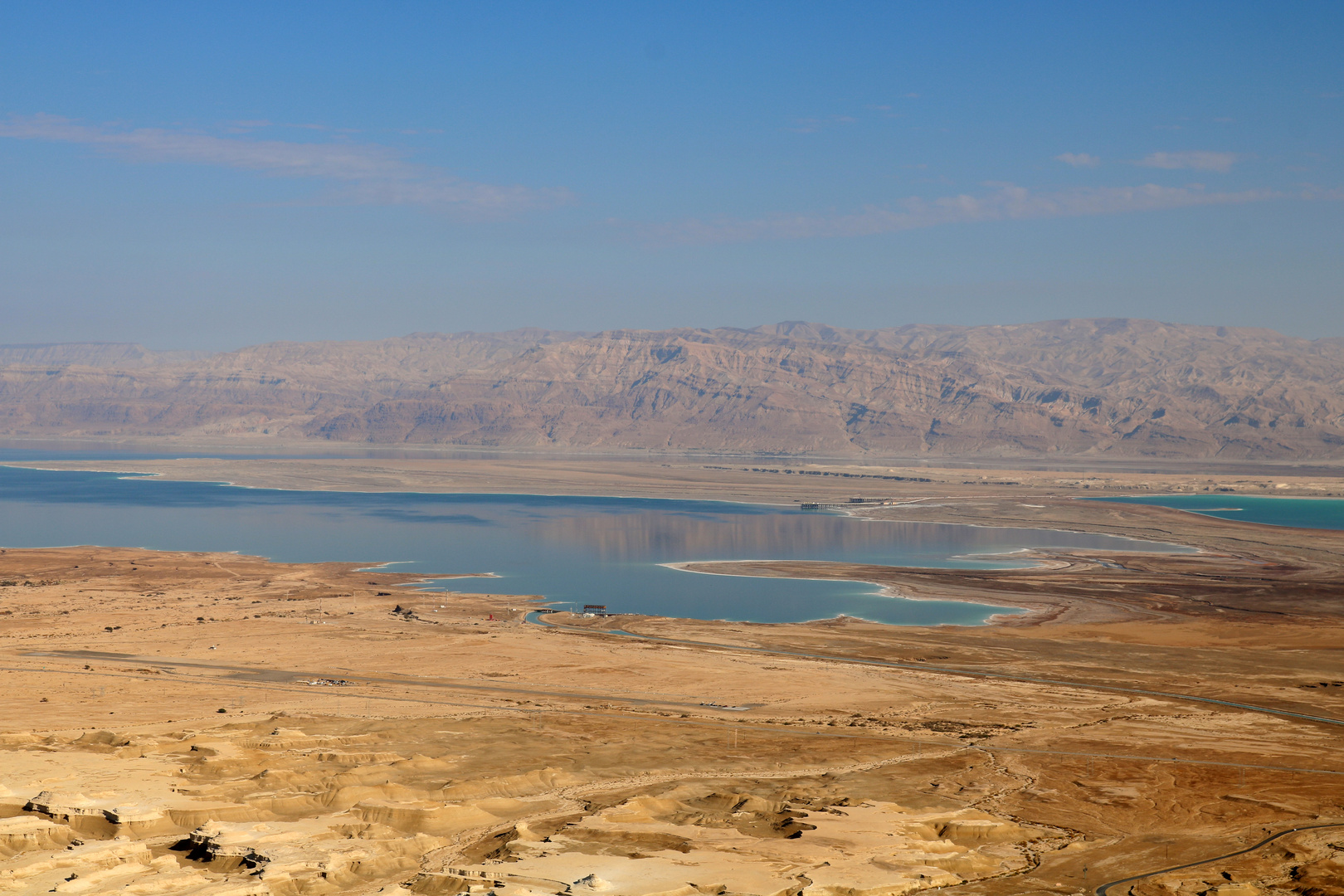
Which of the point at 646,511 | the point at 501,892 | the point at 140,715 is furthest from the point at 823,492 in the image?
the point at 501,892

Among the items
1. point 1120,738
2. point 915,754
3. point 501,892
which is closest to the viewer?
point 501,892

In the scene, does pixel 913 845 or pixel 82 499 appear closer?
pixel 913 845

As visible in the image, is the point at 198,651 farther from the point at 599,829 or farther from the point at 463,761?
the point at 599,829

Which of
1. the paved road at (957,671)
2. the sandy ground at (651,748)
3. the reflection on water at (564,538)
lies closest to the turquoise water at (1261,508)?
the reflection on water at (564,538)

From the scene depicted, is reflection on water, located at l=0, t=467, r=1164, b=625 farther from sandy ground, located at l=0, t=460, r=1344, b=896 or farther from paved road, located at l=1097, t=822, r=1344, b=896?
paved road, located at l=1097, t=822, r=1344, b=896

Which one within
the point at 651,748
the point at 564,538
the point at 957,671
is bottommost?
the point at 564,538

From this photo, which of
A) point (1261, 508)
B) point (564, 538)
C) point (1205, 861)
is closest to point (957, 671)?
point (1205, 861)

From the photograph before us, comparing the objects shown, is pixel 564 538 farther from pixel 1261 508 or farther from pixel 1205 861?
pixel 1261 508
